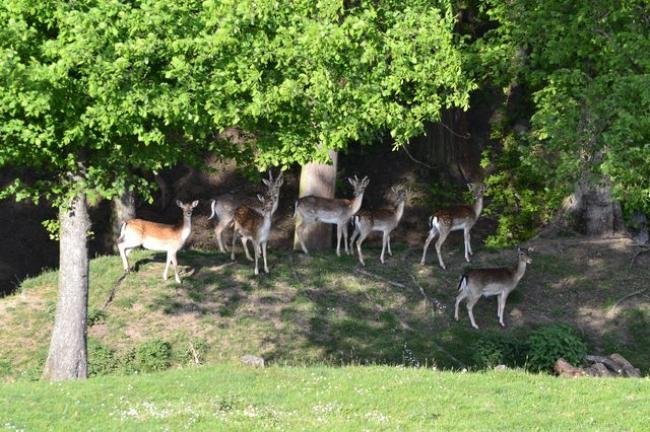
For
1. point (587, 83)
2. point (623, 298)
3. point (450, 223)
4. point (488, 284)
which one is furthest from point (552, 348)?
point (450, 223)

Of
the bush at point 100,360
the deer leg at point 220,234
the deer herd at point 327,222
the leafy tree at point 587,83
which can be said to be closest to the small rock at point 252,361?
the bush at point 100,360

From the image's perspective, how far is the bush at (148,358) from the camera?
800 inches

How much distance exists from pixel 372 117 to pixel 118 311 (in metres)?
7.91

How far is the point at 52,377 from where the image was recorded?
57.9ft

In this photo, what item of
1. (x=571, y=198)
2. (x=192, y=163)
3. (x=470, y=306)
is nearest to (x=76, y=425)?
(x=192, y=163)

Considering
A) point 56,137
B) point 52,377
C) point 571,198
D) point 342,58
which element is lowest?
point 52,377

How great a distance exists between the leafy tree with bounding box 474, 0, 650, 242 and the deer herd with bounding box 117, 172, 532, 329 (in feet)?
8.42

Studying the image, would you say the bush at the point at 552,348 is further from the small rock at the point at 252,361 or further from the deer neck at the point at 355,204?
the deer neck at the point at 355,204

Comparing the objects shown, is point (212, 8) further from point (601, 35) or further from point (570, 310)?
point (570, 310)

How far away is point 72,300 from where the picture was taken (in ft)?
57.5

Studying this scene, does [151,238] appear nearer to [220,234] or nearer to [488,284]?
[220,234]

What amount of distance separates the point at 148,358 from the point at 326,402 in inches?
270

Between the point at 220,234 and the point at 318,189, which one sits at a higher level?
the point at 318,189

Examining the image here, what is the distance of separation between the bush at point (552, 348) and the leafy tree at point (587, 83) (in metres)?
2.62
